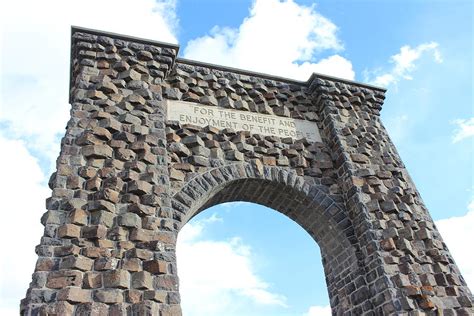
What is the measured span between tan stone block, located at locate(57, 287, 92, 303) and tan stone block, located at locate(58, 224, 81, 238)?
646mm

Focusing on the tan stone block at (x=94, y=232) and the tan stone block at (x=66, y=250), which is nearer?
the tan stone block at (x=66, y=250)

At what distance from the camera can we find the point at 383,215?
6.64 m

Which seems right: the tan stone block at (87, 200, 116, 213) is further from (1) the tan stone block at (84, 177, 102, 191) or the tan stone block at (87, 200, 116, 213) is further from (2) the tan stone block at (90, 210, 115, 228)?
(1) the tan stone block at (84, 177, 102, 191)

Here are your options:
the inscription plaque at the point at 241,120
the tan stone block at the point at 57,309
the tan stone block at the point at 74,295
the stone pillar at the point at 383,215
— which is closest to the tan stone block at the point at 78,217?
the tan stone block at the point at 74,295

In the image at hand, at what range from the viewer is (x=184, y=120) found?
688 centimetres

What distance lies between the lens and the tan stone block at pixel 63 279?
4.37 m

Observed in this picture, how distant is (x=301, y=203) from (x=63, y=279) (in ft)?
12.6

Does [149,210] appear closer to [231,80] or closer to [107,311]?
[107,311]

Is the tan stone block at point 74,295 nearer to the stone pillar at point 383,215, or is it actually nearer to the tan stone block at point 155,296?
the tan stone block at point 155,296

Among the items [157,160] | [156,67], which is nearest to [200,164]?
[157,160]

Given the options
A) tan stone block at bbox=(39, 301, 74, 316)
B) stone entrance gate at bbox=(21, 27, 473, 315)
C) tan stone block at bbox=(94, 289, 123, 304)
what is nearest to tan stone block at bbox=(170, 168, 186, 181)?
stone entrance gate at bbox=(21, 27, 473, 315)

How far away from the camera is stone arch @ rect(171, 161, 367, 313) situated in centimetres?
639

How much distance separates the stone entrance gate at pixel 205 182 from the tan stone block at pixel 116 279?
0.5 inches

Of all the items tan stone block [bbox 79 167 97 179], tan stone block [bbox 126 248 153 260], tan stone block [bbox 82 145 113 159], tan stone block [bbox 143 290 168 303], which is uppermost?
tan stone block [bbox 82 145 113 159]
